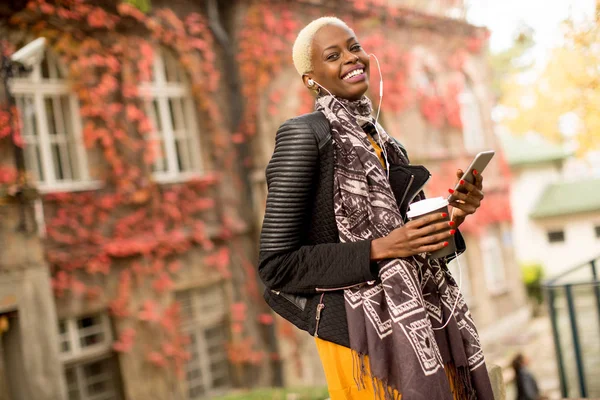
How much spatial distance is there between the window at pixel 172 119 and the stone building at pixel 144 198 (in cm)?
2

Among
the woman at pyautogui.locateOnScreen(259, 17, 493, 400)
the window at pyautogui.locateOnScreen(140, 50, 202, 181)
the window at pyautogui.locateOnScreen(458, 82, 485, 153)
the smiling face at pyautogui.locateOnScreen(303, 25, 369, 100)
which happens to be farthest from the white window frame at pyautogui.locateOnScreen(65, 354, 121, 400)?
the window at pyautogui.locateOnScreen(458, 82, 485, 153)

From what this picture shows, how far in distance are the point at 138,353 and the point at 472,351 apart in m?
7.77

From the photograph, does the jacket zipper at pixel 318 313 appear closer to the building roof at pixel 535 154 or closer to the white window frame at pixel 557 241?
the white window frame at pixel 557 241

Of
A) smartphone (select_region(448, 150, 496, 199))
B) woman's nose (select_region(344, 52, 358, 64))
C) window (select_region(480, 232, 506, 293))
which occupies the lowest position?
window (select_region(480, 232, 506, 293))

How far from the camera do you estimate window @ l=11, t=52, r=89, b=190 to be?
8844 mm

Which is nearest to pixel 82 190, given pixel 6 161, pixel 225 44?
pixel 6 161

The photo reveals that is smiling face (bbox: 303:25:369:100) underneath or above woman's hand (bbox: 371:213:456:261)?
above

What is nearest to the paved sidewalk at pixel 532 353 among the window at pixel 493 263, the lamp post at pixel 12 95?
the window at pixel 493 263

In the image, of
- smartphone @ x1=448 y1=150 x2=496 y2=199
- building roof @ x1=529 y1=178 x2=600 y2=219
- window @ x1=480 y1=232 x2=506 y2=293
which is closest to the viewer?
smartphone @ x1=448 y1=150 x2=496 y2=199

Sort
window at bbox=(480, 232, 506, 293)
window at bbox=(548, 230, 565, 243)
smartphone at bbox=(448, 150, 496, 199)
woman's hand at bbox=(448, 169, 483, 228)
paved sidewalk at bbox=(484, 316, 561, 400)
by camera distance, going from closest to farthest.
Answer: smartphone at bbox=(448, 150, 496, 199), woman's hand at bbox=(448, 169, 483, 228), paved sidewalk at bbox=(484, 316, 561, 400), window at bbox=(480, 232, 506, 293), window at bbox=(548, 230, 565, 243)

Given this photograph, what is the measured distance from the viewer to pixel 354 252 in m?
2.02

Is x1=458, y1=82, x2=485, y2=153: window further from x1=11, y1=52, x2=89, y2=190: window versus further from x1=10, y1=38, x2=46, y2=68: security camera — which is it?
x1=10, y1=38, x2=46, y2=68: security camera

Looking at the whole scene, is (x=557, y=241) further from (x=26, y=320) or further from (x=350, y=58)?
(x=350, y=58)

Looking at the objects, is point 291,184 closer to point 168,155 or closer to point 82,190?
point 82,190
